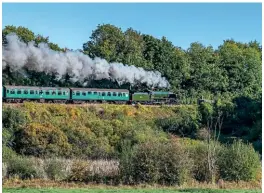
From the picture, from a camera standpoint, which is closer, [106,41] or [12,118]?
[12,118]

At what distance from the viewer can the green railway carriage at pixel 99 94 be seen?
29569mm

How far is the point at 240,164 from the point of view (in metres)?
15.4

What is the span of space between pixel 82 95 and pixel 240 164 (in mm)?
15701

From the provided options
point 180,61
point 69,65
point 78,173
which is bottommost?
point 78,173

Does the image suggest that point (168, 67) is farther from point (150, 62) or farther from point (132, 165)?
point (132, 165)

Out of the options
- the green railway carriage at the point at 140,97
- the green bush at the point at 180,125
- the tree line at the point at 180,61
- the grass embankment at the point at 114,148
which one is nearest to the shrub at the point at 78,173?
the grass embankment at the point at 114,148

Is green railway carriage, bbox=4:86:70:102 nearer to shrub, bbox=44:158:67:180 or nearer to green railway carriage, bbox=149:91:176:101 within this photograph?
green railway carriage, bbox=149:91:176:101

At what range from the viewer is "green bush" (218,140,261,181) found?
50.6 ft

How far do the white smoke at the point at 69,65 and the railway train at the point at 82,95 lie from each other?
60.9 inches

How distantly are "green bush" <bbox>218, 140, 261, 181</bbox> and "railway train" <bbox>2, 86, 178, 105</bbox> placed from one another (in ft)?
49.6

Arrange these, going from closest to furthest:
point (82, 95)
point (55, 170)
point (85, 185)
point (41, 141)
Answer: point (85, 185) < point (55, 170) < point (41, 141) < point (82, 95)

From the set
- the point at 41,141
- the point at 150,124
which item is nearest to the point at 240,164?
the point at 41,141

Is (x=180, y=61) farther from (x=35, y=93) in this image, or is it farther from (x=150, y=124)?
(x=35, y=93)

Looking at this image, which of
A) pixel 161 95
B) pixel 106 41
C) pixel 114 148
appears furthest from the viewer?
pixel 106 41
